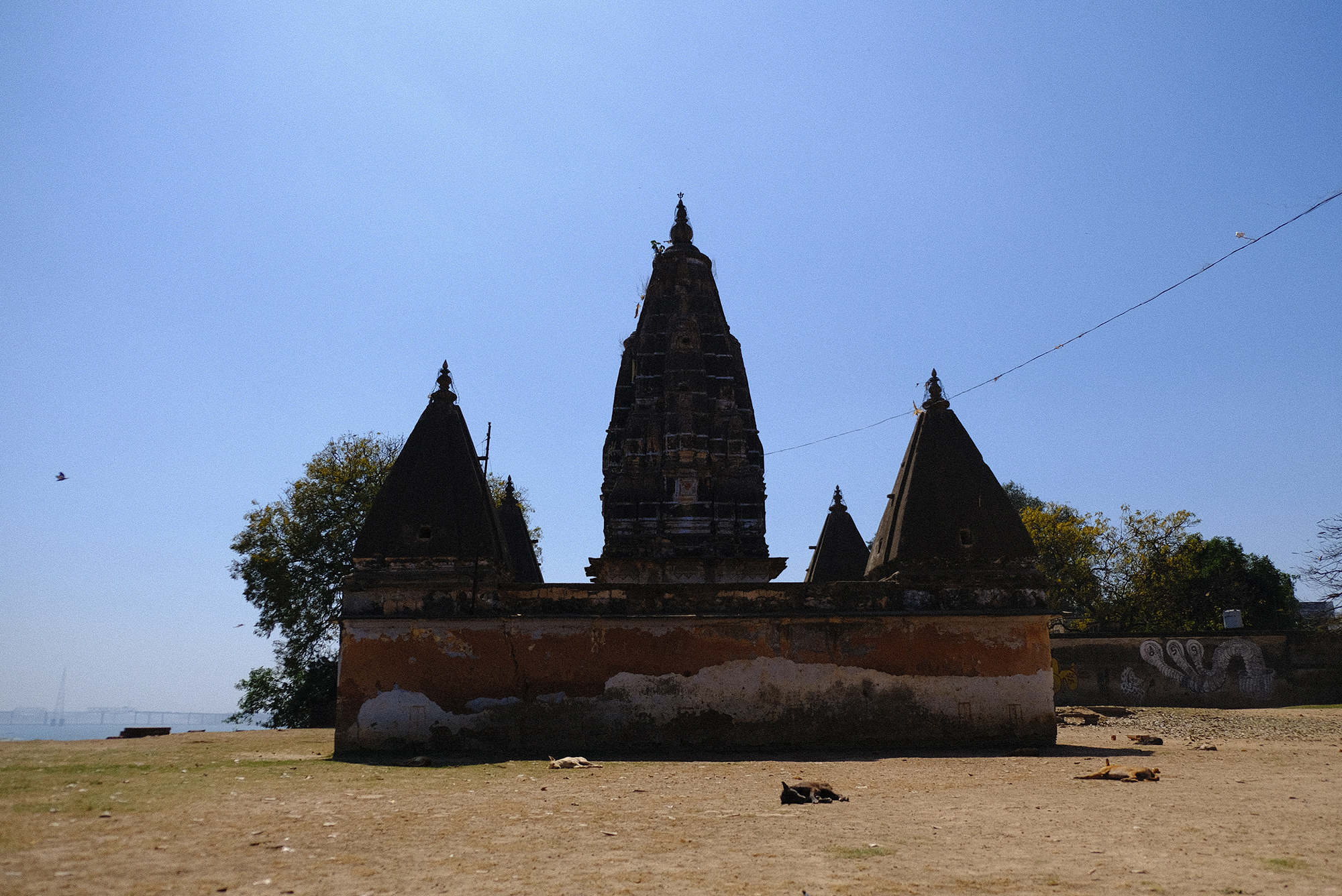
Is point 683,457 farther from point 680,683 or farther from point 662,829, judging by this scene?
point 662,829

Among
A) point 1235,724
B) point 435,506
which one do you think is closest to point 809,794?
point 435,506

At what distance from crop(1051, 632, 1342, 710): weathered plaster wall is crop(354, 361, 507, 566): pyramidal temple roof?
19.4m

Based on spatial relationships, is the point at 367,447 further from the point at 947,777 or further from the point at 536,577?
the point at 947,777

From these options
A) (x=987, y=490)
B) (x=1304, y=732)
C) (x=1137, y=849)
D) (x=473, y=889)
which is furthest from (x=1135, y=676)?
(x=473, y=889)

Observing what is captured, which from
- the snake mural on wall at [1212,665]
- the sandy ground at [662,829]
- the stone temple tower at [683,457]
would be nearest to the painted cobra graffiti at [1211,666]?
the snake mural on wall at [1212,665]

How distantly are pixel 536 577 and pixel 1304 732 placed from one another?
57.4 feet

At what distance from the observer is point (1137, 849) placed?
6.82m

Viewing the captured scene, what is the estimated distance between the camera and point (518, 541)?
84.2 feet

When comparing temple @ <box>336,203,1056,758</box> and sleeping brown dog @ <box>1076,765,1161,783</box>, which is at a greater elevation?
temple @ <box>336,203,1056,758</box>

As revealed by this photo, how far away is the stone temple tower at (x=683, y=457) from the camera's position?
21703 millimetres

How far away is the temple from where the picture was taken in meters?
15.7

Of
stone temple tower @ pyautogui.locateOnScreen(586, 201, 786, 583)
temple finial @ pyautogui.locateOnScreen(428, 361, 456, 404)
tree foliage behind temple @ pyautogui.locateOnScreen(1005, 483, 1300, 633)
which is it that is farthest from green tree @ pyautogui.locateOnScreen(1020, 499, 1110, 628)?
temple finial @ pyautogui.locateOnScreen(428, 361, 456, 404)

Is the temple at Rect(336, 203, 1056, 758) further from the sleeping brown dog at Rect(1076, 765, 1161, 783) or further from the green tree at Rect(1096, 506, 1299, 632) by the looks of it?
the green tree at Rect(1096, 506, 1299, 632)

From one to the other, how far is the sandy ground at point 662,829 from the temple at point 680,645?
2.31m
